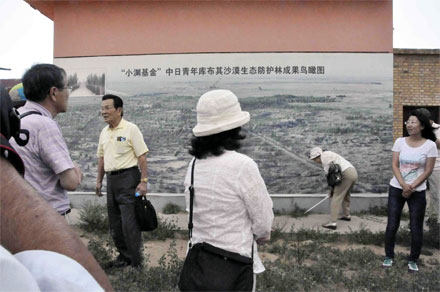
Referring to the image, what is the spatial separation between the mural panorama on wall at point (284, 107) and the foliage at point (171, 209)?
0.96 ft

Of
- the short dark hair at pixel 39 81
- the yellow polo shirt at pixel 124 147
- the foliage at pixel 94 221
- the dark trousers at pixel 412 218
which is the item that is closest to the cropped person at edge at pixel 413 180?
the dark trousers at pixel 412 218

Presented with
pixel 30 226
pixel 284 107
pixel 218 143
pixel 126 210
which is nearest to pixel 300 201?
pixel 284 107

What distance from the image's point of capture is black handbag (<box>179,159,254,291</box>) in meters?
2.19

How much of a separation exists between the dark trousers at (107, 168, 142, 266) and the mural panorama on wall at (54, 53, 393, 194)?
9.72ft

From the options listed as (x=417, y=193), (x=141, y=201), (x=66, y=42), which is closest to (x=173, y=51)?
(x=66, y=42)

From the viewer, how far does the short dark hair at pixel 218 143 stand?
237cm

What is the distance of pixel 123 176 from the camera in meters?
4.53

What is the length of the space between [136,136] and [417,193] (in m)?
3.30

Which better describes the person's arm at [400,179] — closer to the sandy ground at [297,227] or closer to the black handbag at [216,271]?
Result: the sandy ground at [297,227]

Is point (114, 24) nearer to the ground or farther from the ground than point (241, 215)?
farther from the ground

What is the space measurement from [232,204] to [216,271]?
1.24 ft

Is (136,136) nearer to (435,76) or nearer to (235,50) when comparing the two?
→ (235,50)

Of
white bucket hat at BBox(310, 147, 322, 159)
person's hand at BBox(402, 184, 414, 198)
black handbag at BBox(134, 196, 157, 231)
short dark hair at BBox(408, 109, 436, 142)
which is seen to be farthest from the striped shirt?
white bucket hat at BBox(310, 147, 322, 159)

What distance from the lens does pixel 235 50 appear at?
7.56 meters
